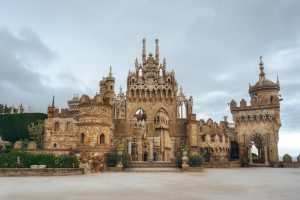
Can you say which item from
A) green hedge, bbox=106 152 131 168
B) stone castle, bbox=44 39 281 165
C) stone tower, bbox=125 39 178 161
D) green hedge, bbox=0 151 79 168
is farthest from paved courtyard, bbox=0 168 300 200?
stone tower, bbox=125 39 178 161

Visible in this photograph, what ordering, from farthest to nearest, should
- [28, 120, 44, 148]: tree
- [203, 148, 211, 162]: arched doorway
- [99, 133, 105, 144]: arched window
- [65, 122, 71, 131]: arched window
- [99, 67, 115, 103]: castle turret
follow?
[99, 67, 115, 103]: castle turret
[203, 148, 211, 162]: arched doorway
[28, 120, 44, 148]: tree
[65, 122, 71, 131]: arched window
[99, 133, 105, 144]: arched window

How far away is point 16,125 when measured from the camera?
4516 centimetres

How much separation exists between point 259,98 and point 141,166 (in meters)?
29.6

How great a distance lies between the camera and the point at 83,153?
36156 mm

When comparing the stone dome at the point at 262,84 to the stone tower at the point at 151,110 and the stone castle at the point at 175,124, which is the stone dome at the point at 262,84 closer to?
the stone castle at the point at 175,124

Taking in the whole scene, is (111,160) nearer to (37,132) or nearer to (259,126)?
(37,132)

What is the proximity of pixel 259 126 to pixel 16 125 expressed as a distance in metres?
42.0

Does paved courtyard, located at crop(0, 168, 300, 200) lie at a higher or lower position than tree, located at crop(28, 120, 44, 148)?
lower

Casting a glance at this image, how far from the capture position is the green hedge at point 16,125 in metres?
44.8

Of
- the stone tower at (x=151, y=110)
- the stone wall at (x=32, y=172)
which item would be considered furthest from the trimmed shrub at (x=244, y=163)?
the stone wall at (x=32, y=172)

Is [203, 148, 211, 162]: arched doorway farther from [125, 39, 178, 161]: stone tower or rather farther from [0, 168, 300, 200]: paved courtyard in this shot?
[0, 168, 300, 200]: paved courtyard

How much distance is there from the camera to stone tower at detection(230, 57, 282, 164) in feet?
155

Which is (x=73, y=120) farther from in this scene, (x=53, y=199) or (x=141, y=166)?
(x=53, y=199)

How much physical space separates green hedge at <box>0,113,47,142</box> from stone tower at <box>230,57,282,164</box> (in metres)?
35.3
